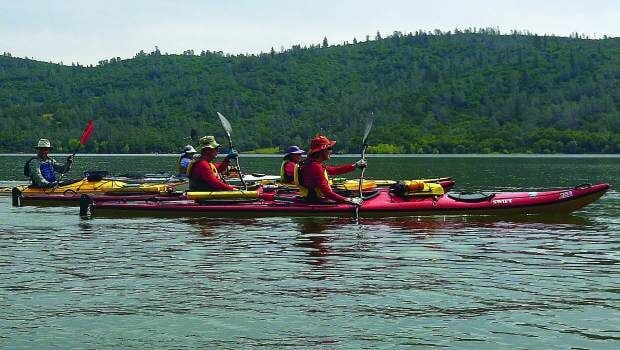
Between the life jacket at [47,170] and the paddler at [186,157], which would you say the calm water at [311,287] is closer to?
the life jacket at [47,170]

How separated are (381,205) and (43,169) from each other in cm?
1235

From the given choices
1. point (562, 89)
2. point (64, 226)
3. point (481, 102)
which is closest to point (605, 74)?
point (562, 89)

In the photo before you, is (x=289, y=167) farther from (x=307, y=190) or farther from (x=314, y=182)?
(x=314, y=182)

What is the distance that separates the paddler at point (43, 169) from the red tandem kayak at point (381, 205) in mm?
5674

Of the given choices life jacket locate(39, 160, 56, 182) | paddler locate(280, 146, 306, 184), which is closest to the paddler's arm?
paddler locate(280, 146, 306, 184)

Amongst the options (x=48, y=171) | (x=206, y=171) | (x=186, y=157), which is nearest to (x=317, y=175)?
(x=206, y=171)

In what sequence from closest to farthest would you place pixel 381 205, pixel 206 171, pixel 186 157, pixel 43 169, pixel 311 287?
pixel 311 287 → pixel 381 205 → pixel 206 171 → pixel 43 169 → pixel 186 157

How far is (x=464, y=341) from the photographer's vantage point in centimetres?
1017

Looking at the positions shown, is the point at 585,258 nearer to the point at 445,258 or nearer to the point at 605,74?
the point at 445,258

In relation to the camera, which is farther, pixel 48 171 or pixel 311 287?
pixel 48 171

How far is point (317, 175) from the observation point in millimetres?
22906

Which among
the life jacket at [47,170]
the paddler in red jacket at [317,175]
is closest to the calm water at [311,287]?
the paddler in red jacket at [317,175]

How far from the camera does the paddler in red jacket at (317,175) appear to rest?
22.7 metres

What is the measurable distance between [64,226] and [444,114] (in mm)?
170250
